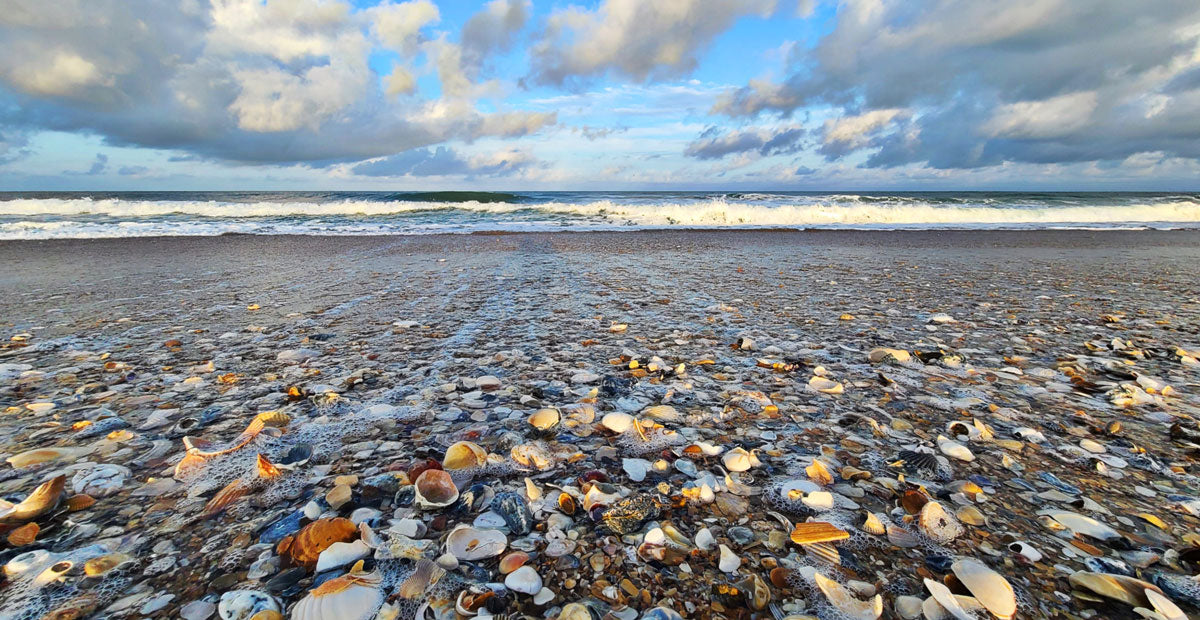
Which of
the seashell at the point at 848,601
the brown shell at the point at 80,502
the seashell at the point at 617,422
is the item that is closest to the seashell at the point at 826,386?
the seashell at the point at 617,422

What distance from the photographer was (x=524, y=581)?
1.26m

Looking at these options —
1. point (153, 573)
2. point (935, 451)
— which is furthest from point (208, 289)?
point (935, 451)

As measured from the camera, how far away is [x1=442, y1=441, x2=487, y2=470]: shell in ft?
5.96

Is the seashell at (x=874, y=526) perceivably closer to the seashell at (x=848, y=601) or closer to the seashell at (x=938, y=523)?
the seashell at (x=938, y=523)

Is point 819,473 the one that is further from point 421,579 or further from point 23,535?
point 23,535

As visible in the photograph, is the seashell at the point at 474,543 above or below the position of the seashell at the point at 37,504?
below

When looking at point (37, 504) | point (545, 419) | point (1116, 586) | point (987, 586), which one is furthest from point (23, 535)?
point (1116, 586)

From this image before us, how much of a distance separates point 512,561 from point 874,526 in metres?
1.02

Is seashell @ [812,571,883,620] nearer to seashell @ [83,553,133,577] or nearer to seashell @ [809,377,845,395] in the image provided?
seashell @ [809,377,845,395]

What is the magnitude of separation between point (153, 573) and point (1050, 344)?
4779mm

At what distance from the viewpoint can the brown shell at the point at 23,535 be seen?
1357 mm

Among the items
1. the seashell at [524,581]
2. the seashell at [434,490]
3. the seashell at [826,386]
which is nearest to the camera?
the seashell at [524,581]

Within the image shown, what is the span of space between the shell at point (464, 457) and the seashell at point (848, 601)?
1.13 meters

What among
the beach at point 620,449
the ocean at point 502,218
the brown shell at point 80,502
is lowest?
the beach at point 620,449
